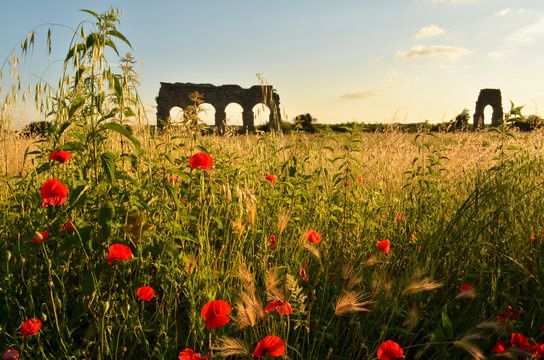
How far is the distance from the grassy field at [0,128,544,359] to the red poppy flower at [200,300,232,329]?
60mm

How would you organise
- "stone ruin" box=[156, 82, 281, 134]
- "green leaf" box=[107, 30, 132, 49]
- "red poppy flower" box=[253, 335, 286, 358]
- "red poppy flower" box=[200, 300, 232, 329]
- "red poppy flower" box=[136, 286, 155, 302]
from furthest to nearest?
"stone ruin" box=[156, 82, 281, 134] → "green leaf" box=[107, 30, 132, 49] → "red poppy flower" box=[136, 286, 155, 302] → "red poppy flower" box=[200, 300, 232, 329] → "red poppy flower" box=[253, 335, 286, 358]

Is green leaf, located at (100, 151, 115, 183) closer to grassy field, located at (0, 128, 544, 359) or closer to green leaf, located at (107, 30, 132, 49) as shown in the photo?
grassy field, located at (0, 128, 544, 359)

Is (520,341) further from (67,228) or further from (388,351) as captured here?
(67,228)

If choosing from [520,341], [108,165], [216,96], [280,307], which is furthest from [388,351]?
[216,96]

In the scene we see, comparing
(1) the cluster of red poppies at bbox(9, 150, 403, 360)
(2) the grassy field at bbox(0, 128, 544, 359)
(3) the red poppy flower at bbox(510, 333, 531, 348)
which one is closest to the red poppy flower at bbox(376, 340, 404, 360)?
(1) the cluster of red poppies at bbox(9, 150, 403, 360)

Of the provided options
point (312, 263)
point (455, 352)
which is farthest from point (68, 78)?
point (455, 352)

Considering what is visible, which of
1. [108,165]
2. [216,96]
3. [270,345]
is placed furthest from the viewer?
[216,96]

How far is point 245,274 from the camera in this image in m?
1.55

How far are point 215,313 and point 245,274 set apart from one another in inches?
7.6

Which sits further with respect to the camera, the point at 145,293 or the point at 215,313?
the point at 145,293

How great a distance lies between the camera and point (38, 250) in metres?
2.06

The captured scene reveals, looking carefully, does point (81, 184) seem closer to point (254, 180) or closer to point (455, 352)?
point (254, 180)

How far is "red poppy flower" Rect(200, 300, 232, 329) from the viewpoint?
1.39 metres

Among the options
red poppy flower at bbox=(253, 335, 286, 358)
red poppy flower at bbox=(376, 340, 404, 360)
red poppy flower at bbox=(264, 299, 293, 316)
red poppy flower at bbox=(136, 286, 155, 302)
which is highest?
red poppy flower at bbox=(264, 299, 293, 316)
